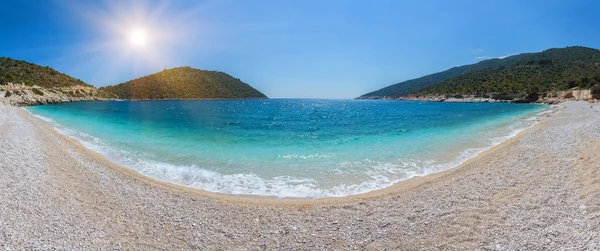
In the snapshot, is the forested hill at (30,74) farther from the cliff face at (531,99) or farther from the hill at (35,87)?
the cliff face at (531,99)

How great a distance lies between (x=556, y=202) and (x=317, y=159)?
911cm

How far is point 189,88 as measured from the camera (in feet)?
574

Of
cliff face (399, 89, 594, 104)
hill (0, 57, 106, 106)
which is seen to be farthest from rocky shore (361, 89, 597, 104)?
hill (0, 57, 106, 106)

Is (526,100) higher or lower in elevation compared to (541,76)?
lower

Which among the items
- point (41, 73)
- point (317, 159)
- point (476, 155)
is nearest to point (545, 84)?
point (476, 155)

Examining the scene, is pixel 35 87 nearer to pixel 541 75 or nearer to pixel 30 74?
pixel 30 74

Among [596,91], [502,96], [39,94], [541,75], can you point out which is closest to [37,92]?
[39,94]

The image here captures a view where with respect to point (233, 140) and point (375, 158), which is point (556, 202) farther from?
point (233, 140)

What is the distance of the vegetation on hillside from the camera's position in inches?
3327

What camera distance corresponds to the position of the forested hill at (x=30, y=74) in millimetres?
77438

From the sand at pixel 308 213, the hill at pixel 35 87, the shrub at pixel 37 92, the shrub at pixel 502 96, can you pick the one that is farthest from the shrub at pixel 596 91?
the shrub at pixel 37 92

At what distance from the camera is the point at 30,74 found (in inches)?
3472

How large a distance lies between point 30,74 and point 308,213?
123091mm

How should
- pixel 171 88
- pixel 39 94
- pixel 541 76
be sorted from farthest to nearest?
1. pixel 171 88
2. pixel 541 76
3. pixel 39 94
